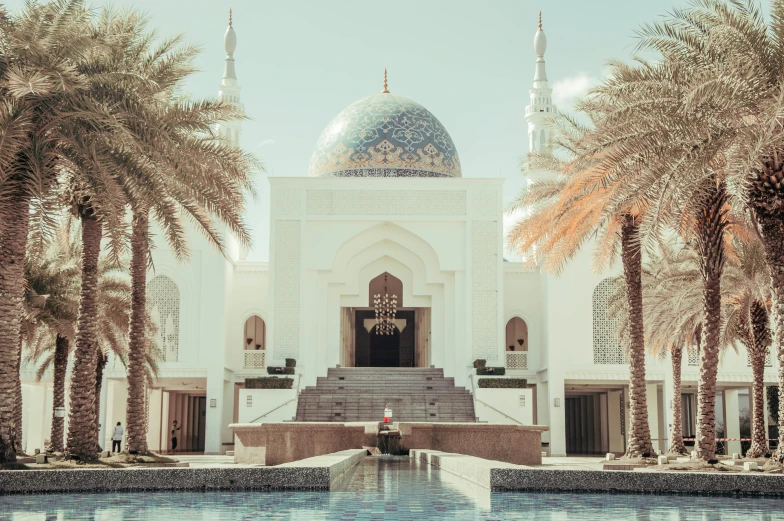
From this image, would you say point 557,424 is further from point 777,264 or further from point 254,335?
point 777,264

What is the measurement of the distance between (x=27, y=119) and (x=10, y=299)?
2.15 meters

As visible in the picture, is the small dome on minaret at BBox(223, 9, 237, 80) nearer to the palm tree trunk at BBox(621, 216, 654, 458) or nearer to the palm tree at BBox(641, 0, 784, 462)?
the palm tree trunk at BBox(621, 216, 654, 458)

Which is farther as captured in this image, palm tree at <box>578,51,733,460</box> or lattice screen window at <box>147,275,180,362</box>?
lattice screen window at <box>147,275,180,362</box>

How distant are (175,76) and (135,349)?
4.96 meters

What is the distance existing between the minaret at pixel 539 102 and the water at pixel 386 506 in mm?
21021

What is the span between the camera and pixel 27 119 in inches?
387

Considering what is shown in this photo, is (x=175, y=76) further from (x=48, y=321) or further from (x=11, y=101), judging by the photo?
(x=48, y=321)

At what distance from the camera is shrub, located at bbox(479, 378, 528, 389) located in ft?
75.5

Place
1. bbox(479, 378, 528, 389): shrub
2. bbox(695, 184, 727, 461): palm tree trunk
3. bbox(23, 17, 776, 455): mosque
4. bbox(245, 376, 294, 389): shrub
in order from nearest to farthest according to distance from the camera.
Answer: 1. bbox(695, 184, 727, 461): palm tree trunk
2. bbox(245, 376, 294, 389): shrub
3. bbox(479, 378, 528, 389): shrub
4. bbox(23, 17, 776, 455): mosque

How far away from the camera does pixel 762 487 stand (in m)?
8.51

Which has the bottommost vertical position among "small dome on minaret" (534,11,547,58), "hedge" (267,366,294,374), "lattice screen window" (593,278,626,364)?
"hedge" (267,366,294,374)

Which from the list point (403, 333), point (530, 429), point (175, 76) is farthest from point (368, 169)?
point (175, 76)

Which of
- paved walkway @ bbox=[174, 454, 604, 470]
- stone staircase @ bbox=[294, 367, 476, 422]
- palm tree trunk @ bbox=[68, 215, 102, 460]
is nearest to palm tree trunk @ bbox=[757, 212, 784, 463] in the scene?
paved walkway @ bbox=[174, 454, 604, 470]

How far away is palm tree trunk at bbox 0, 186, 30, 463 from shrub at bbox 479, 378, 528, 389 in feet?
45.8
